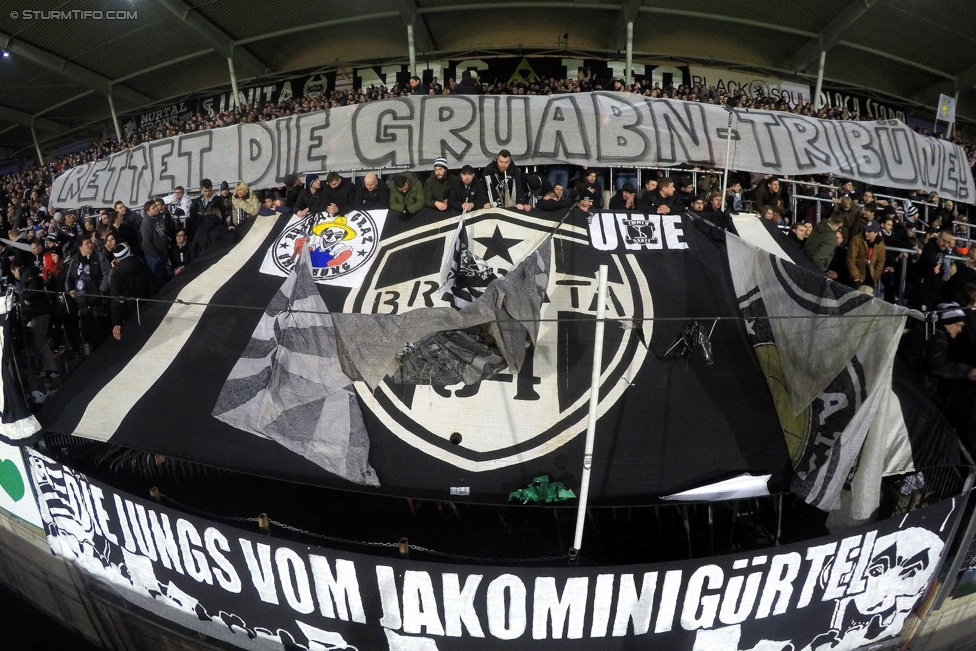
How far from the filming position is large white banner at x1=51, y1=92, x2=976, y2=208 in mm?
9484

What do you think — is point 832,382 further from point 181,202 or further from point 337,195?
point 181,202

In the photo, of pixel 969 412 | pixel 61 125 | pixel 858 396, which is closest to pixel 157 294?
pixel 858 396

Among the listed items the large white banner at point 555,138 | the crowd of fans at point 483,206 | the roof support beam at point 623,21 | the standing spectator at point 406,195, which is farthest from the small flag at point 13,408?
the roof support beam at point 623,21

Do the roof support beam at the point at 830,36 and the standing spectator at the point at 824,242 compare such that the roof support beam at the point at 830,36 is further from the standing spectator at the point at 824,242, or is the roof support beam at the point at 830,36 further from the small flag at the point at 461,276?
the small flag at the point at 461,276

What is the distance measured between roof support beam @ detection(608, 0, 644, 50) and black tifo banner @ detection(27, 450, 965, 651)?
48.9ft

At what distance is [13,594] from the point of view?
25.2ft

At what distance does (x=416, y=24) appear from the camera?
16.7 meters

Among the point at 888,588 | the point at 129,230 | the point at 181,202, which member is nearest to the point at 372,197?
the point at 129,230

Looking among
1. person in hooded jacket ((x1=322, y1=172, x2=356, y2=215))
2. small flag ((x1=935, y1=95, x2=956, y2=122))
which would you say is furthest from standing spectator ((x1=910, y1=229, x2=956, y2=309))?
small flag ((x1=935, y1=95, x2=956, y2=122))

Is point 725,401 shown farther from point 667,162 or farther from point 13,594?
point 13,594

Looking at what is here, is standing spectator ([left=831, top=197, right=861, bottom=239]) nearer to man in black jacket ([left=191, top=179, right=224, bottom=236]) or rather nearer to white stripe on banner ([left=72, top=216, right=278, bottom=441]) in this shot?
white stripe on banner ([left=72, top=216, right=278, bottom=441])

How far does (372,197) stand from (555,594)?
555cm

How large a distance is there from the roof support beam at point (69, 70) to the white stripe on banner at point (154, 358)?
17.0 m

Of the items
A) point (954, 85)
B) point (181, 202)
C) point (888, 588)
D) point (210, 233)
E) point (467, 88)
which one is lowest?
point (888, 588)
